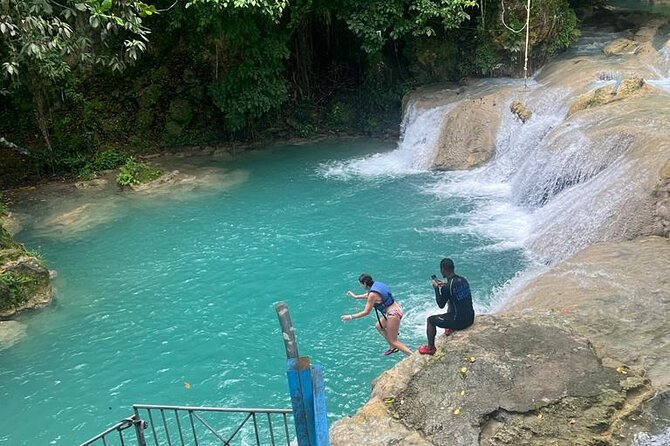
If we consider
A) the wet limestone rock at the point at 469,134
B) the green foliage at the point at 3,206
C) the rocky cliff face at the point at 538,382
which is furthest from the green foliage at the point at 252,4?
the rocky cliff face at the point at 538,382

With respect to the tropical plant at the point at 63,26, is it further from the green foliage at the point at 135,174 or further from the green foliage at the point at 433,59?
the green foliage at the point at 433,59

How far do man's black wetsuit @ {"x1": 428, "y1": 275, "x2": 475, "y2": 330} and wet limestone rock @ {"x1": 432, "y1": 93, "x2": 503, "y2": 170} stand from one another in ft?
27.9

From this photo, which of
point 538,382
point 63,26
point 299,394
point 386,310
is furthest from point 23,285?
point 299,394

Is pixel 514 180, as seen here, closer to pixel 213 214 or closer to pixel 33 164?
pixel 213 214

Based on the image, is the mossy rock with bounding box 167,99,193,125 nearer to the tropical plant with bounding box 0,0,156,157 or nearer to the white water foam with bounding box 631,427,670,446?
the tropical plant with bounding box 0,0,156,157

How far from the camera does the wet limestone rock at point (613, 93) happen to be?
12.3 meters

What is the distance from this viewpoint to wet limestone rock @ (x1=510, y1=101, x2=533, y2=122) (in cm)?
1377

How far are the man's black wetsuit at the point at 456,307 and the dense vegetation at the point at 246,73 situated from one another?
9705 mm

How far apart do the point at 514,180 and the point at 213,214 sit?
672 cm

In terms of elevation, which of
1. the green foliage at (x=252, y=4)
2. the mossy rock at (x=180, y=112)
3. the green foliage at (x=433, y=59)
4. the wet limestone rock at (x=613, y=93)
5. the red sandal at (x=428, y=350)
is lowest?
the red sandal at (x=428, y=350)

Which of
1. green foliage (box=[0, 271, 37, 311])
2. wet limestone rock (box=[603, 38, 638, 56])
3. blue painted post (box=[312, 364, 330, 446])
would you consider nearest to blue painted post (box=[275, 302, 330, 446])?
blue painted post (box=[312, 364, 330, 446])

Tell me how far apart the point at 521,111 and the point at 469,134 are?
54.4 inches

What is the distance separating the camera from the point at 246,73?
16.1m

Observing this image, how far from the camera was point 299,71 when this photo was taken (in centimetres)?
1880
